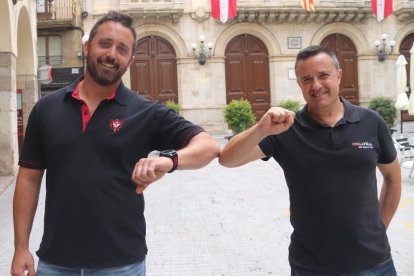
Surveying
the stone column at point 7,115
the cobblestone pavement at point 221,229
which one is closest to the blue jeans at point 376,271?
the cobblestone pavement at point 221,229

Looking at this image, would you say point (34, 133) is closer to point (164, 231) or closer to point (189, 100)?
point (164, 231)

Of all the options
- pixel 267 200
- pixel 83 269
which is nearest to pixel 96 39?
pixel 83 269

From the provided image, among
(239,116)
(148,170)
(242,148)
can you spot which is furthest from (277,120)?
(239,116)

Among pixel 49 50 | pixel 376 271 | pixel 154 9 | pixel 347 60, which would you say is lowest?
pixel 376 271

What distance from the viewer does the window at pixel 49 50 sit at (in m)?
22.1

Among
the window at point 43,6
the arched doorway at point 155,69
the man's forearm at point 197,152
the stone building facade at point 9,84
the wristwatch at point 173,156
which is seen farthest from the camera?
the window at point 43,6

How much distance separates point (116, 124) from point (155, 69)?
66.0 feet

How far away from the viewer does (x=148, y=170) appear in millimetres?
1646

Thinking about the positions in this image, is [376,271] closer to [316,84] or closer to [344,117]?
[344,117]

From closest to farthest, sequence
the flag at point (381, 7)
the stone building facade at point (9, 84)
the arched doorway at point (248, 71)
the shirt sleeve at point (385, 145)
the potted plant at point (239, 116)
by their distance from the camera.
Result: the shirt sleeve at point (385, 145), the stone building facade at point (9, 84), the potted plant at point (239, 116), the flag at point (381, 7), the arched doorway at point (248, 71)

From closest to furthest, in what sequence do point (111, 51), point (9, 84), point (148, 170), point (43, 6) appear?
point (148, 170) → point (111, 51) → point (9, 84) → point (43, 6)

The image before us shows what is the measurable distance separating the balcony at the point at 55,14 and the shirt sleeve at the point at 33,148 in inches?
816

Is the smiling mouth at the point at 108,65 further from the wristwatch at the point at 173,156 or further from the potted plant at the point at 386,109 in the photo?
the potted plant at the point at 386,109

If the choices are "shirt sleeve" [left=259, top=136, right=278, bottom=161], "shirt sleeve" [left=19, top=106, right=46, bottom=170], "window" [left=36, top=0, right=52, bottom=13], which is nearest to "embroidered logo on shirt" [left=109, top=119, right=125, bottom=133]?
"shirt sleeve" [left=19, top=106, right=46, bottom=170]
